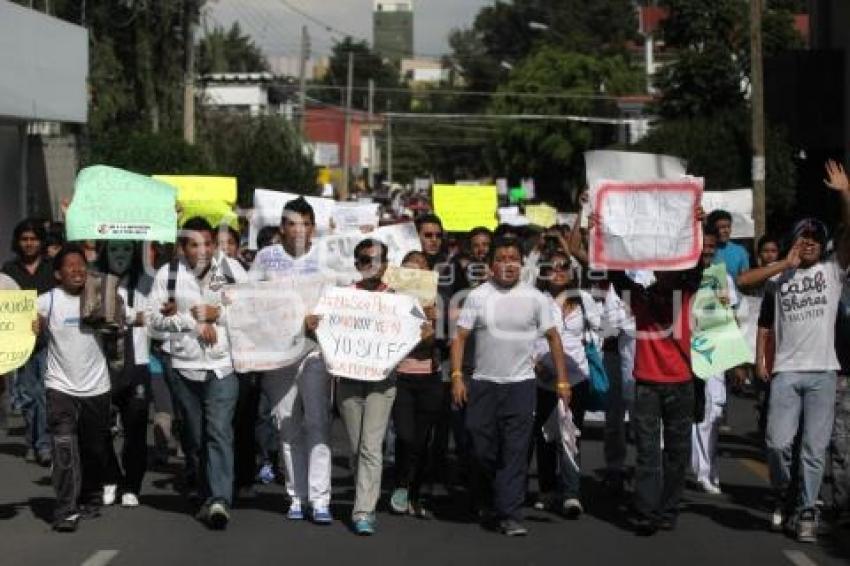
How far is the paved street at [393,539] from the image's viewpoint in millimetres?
9258

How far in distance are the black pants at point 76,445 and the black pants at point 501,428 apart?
242 cm

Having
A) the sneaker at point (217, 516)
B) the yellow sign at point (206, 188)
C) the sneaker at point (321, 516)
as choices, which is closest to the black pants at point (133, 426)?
the sneaker at point (217, 516)

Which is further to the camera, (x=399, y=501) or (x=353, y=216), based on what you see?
(x=353, y=216)

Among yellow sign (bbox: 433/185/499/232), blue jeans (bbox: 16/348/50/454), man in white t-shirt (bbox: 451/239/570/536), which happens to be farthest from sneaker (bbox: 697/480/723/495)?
yellow sign (bbox: 433/185/499/232)

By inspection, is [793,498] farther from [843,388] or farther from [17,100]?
[17,100]

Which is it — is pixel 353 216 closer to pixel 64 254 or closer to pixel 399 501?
pixel 399 501

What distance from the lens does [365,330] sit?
34.1 ft

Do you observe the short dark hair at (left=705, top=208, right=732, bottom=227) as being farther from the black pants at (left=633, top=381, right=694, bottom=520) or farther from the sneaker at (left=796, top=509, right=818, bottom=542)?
the sneaker at (left=796, top=509, right=818, bottom=542)

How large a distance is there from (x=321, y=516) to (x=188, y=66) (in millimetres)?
24574

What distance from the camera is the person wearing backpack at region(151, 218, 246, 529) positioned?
10398 millimetres

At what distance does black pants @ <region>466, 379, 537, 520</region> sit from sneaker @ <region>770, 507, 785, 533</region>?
5.29 ft

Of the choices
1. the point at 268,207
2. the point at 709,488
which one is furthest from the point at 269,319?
the point at 268,207

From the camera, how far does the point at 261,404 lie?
40.8 ft

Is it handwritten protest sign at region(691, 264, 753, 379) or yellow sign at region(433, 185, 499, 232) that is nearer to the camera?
handwritten protest sign at region(691, 264, 753, 379)
